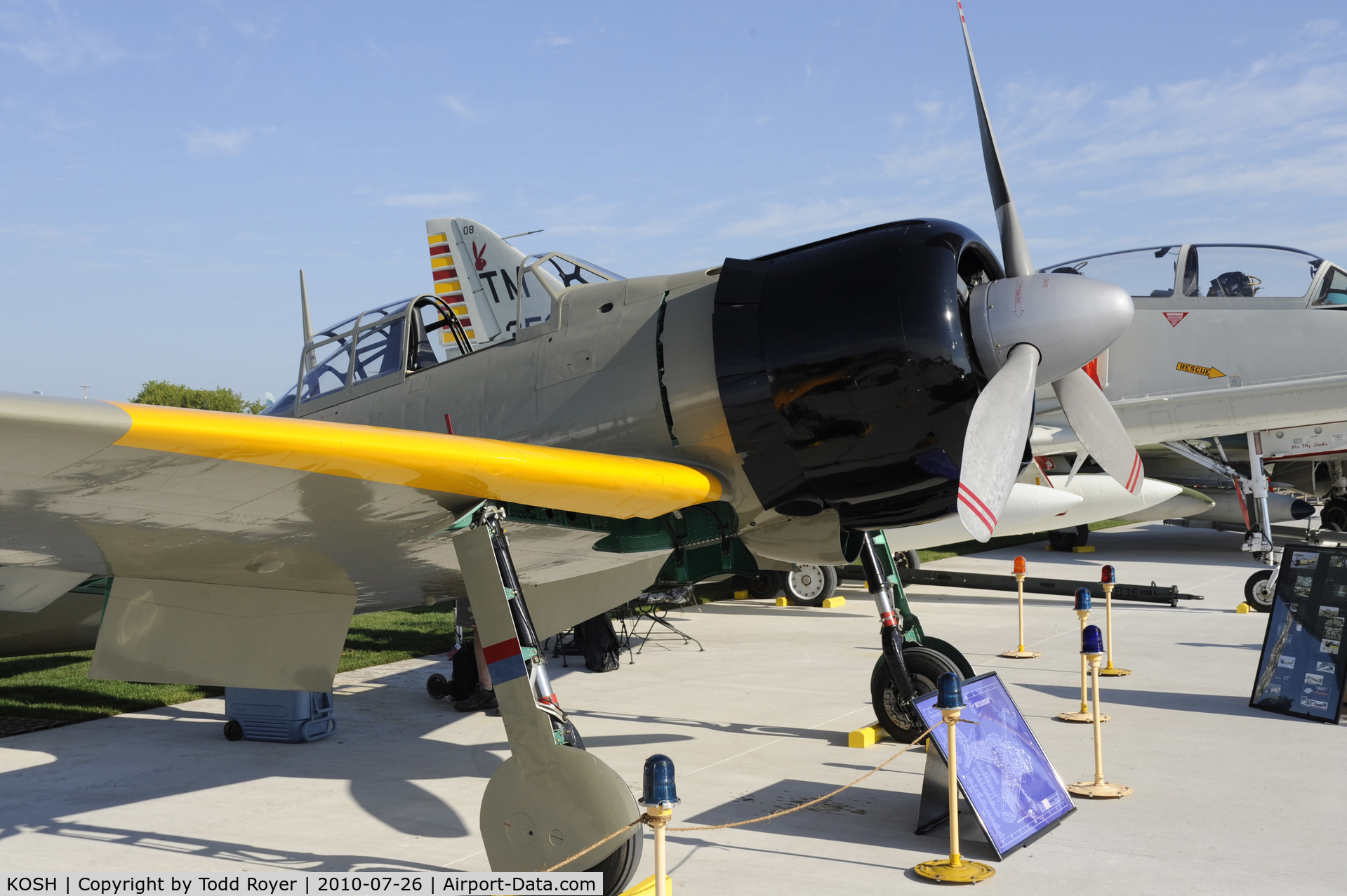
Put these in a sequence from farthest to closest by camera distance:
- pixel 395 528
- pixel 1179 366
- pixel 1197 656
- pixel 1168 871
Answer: pixel 1179 366
pixel 1197 656
pixel 395 528
pixel 1168 871

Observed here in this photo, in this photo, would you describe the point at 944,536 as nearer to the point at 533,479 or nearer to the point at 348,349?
the point at 348,349

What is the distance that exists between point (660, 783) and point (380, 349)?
4301mm

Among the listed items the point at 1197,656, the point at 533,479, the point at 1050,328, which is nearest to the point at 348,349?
the point at 533,479

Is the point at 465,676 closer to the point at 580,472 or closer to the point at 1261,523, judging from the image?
the point at 580,472

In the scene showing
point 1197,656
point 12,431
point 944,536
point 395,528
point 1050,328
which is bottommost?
point 1197,656

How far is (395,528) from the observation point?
434 centimetres

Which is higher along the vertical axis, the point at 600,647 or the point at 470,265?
the point at 470,265

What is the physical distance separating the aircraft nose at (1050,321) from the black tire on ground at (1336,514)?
1310 centimetres

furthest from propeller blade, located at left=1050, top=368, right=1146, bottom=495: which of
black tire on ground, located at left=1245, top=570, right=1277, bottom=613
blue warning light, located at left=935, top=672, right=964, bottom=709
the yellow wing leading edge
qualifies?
black tire on ground, located at left=1245, top=570, right=1277, bottom=613

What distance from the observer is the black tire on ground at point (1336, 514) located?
49.0 ft

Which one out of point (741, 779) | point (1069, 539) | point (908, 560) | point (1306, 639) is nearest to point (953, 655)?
point (741, 779)

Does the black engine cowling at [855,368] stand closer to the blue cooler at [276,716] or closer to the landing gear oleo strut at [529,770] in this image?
the landing gear oleo strut at [529,770]

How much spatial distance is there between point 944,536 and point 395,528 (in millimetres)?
8826

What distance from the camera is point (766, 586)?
45.0ft
